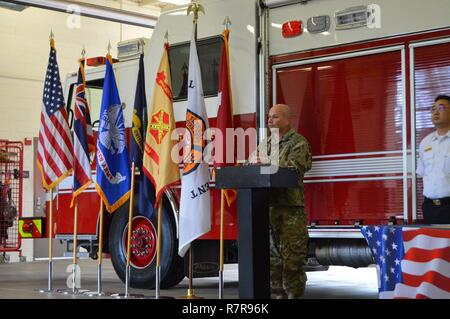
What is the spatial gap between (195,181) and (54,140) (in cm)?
211

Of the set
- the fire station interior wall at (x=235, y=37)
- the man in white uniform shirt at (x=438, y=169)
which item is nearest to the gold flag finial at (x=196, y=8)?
the fire station interior wall at (x=235, y=37)

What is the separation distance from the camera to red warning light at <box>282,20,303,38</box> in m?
8.59

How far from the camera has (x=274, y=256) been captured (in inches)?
314

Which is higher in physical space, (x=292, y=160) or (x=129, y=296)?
(x=292, y=160)

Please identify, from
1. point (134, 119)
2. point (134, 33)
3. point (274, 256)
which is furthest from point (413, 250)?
point (134, 33)

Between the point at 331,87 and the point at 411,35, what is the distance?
1.01 meters

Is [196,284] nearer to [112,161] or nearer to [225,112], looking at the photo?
[112,161]

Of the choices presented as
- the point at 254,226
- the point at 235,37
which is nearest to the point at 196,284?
the point at 235,37

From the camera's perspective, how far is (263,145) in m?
8.32

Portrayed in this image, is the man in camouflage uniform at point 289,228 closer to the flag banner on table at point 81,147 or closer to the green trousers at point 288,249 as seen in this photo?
the green trousers at point 288,249

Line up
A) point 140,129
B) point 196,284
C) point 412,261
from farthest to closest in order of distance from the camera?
point 196,284 → point 140,129 → point 412,261

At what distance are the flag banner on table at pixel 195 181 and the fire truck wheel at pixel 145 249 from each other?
3.92 ft

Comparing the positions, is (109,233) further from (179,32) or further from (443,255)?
(443,255)
